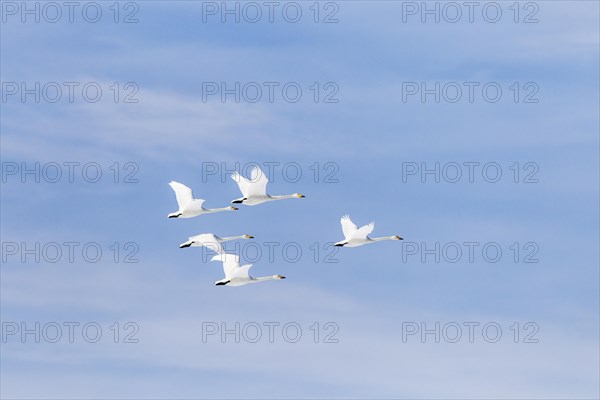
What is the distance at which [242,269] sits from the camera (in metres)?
129

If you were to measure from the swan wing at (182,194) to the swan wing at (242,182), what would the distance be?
11.1 ft

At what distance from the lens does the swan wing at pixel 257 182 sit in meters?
130

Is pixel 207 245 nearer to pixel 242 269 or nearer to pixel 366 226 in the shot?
pixel 242 269

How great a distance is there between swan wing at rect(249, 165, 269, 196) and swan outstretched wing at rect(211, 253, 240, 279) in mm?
4947

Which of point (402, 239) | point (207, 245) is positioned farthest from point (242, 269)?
point (402, 239)

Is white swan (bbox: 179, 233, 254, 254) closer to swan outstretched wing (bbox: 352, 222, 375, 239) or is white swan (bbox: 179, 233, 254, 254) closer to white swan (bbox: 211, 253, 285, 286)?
white swan (bbox: 211, 253, 285, 286)

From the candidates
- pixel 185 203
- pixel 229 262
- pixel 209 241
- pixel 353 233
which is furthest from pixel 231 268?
pixel 353 233

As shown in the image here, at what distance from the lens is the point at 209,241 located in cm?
13062

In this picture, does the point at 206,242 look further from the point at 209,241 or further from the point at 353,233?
the point at 353,233

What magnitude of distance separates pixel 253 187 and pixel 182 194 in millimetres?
5018

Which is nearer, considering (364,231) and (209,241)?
(209,241)

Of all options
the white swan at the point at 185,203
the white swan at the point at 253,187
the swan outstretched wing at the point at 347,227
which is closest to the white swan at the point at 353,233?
the swan outstretched wing at the point at 347,227

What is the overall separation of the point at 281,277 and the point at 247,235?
3950mm

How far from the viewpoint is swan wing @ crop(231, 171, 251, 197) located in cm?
13000
